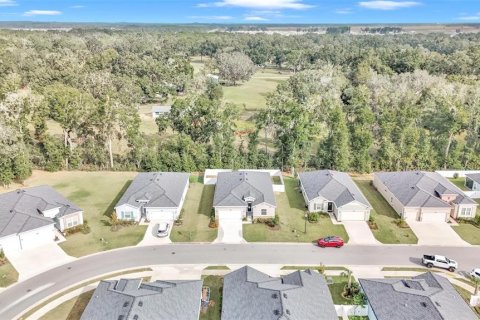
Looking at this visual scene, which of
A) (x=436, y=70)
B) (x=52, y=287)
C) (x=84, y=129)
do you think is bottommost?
(x=52, y=287)

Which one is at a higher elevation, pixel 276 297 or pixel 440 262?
pixel 276 297

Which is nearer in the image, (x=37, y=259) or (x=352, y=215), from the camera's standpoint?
(x=37, y=259)

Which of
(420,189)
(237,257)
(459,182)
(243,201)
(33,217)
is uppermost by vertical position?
(420,189)

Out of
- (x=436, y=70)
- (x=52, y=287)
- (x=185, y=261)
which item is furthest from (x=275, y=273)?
(x=436, y=70)

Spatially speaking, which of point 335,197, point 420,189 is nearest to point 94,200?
point 335,197

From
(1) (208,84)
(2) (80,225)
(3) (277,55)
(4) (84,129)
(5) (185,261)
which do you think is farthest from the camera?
(3) (277,55)

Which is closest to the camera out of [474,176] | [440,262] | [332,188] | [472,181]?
[440,262]

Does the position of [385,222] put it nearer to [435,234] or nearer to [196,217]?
[435,234]

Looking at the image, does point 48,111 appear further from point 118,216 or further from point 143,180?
point 118,216
